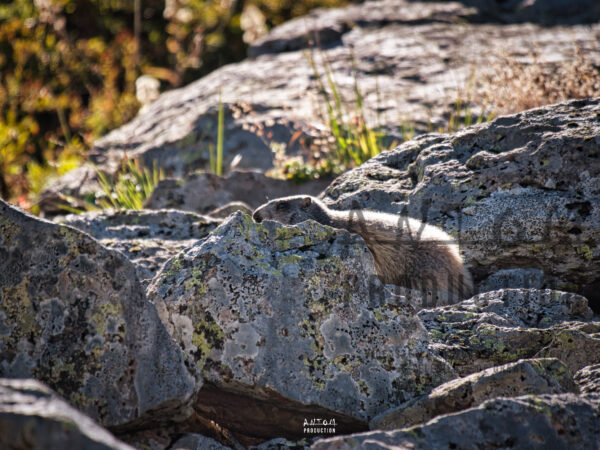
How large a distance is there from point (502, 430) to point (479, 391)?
15.6 inches

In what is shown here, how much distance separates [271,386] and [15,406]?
1.27 metres

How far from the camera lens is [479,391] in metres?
2.48

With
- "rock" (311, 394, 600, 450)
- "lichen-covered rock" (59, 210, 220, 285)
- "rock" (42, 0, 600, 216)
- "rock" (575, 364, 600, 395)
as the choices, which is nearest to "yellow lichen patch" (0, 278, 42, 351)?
"rock" (311, 394, 600, 450)

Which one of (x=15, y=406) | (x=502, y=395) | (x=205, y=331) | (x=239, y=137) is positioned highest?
(x=15, y=406)

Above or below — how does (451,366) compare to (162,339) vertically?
below

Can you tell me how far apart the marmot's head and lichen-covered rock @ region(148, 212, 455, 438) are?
5.45 feet

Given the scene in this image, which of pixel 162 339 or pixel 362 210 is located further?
pixel 362 210

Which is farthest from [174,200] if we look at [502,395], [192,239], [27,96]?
[27,96]

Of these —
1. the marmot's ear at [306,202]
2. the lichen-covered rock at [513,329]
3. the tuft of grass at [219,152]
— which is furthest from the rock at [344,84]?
the lichen-covered rock at [513,329]

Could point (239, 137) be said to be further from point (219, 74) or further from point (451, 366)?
point (451, 366)

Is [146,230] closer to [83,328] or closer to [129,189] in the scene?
[129,189]

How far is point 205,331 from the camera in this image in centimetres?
278

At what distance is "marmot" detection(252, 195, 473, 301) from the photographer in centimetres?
416

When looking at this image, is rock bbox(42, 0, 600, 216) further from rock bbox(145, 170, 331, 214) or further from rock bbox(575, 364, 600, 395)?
rock bbox(575, 364, 600, 395)
